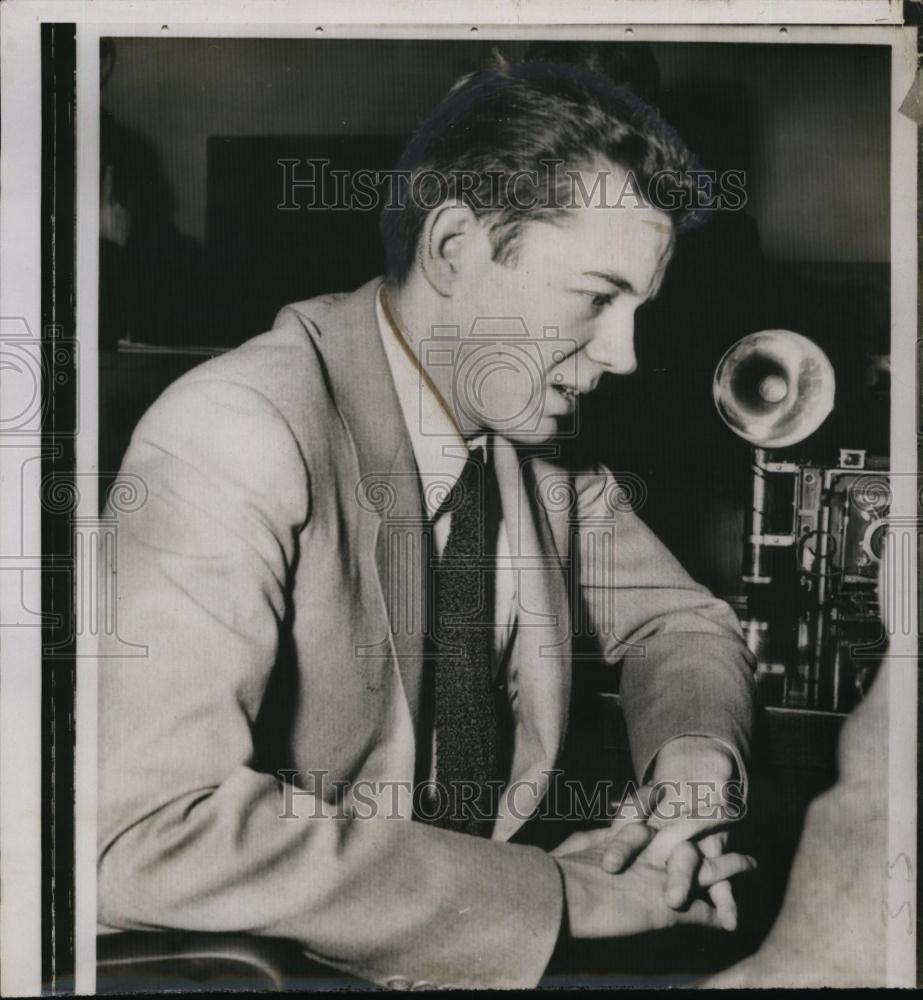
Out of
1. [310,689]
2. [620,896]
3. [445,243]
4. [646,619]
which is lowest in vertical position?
[620,896]

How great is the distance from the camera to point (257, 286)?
191 centimetres

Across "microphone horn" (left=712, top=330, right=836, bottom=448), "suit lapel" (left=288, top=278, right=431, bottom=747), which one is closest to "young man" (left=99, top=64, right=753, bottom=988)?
"suit lapel" (left=288, top=278, right=431, bottom=747)

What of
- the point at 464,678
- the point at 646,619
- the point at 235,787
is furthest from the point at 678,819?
the point at 235,787

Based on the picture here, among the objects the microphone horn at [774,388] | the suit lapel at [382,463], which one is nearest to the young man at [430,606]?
the suit lapel at [382,463]

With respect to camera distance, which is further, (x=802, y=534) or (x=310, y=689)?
(x=802, y=534)

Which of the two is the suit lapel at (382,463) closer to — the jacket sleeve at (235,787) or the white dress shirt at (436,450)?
the white dress shirt at (436,450)

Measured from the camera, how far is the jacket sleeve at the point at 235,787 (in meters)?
1.84

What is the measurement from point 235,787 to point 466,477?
2.25 ft

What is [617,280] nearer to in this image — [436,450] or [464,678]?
[436,450]

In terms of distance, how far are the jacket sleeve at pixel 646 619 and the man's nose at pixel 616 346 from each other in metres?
0.20

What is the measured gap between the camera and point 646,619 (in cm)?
196

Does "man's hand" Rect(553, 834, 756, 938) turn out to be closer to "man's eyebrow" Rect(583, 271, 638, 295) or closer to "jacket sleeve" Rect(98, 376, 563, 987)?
"jacket sleeve" Rect(98, 376, 563, 987)

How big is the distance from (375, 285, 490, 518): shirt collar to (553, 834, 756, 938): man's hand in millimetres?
697

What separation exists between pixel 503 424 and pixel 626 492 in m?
0.26
